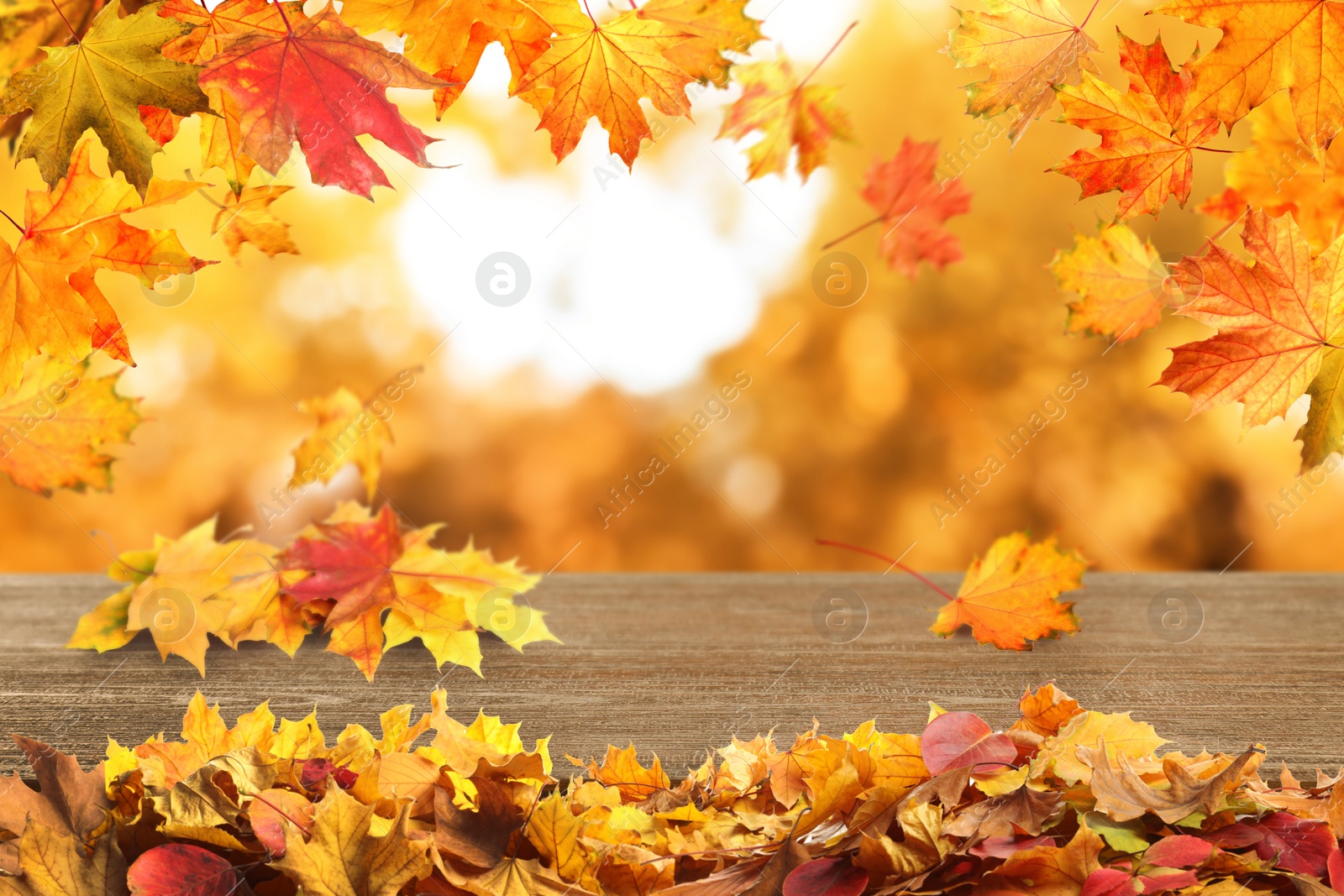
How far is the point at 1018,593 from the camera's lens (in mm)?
740

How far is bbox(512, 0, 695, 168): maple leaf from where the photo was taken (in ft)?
1.73

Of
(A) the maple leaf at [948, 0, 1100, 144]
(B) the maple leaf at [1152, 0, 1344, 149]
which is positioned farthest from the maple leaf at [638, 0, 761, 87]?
(B) the maple leaf at [1152, 0, 1344, 149]

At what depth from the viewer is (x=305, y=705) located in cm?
63

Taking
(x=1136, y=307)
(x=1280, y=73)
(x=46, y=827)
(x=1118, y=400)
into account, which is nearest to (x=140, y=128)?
(x=46, y=827)

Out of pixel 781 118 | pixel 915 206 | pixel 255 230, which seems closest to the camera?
pixel 255 230

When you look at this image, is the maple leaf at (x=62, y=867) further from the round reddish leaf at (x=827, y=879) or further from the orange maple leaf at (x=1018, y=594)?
the orange maple leaf at (x=1018, y=594)

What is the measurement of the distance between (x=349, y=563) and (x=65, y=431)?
13.4 inches

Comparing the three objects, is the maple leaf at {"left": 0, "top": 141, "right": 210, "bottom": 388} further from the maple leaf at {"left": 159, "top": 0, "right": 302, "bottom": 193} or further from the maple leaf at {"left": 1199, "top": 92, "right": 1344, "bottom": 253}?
the maple leaf at {"left": 1199, "top": 92, "right": 1344, "bottom": 253}

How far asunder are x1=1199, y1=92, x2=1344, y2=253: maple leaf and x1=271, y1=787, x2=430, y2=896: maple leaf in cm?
66

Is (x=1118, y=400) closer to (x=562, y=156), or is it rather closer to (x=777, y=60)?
(x=777, y=60)

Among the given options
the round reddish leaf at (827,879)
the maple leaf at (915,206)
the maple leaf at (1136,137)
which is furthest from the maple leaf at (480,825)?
the maple leaf at (915,206)

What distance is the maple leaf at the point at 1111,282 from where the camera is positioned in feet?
2.36

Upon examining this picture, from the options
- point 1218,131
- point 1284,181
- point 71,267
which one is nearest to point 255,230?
point 71,267

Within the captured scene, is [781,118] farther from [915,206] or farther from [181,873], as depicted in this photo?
[181,873]
